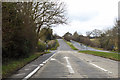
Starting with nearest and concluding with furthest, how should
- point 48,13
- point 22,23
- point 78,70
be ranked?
point 78,70
point 22,23
point 48,13

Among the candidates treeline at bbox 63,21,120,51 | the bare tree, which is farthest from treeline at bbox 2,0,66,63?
treeline at bbox 63,21,120,51

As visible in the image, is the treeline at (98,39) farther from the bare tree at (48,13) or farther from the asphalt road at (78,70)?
the asphalt road at (78,70)

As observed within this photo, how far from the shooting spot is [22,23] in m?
18.5

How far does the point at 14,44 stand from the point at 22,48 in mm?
1521

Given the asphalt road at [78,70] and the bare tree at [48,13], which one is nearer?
the asphalt road at [78,70]

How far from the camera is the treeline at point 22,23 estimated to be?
13205 millimetres

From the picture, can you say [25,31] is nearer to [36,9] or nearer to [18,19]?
[18,19]

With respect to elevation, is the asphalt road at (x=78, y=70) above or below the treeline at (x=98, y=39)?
below

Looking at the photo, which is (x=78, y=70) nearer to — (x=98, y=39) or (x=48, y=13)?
(x=48, y=13)

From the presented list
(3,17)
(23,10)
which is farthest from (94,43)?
(3,17)

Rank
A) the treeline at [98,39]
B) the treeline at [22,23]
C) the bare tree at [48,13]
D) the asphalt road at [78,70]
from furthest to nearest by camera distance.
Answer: the treeline at [98,39]
the bare tree at [48,13]
the treeline at [22,23]
the asphalt road at [78,70]

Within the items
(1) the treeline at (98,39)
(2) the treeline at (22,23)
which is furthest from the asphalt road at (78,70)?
(1) the treeline at (98,39)

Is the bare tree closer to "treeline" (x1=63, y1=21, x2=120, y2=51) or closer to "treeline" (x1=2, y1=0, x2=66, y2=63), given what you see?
"treeline" (x1=2, y1=0, x2=66, y2=63)

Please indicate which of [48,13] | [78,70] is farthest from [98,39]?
[78,70]
